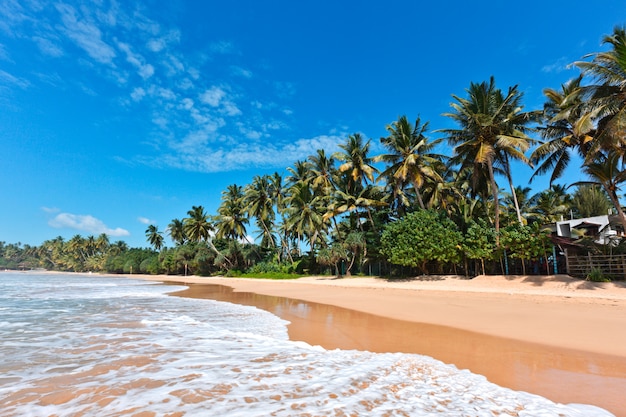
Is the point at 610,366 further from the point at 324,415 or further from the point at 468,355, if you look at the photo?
the point at 324,415

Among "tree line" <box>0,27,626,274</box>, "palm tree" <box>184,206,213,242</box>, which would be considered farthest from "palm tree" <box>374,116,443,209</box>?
"palm tree" <box>184,206,213,242</box>

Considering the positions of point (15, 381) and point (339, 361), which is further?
point (339, 361)

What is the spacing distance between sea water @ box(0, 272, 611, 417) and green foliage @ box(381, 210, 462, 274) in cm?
1491

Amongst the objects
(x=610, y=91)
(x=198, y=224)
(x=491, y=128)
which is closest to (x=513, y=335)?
(x=610, y=91)

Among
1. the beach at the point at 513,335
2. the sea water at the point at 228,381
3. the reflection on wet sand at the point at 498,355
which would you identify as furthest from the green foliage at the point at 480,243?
the sea water at the point at 228,381

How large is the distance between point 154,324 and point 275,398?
19.6 ft

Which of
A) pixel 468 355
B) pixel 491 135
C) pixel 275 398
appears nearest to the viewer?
pixel 275 398

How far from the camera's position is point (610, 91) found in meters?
12.9

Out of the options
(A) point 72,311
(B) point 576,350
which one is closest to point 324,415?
(B) point 576,350

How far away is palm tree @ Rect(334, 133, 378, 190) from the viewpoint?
25.7 m

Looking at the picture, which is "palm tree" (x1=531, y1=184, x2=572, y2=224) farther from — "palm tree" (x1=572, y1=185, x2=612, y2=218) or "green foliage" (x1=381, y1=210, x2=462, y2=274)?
"green foliage" (x1=381, y1=210, x2=462, y2=274)

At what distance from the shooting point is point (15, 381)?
4.01 meters

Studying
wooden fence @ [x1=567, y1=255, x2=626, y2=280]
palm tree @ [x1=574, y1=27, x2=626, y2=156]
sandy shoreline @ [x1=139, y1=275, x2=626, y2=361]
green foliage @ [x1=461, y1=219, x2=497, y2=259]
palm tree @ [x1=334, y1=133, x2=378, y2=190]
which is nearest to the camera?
sandy shoreline @ [x1=139, y1=275, x2=626, y2=361]

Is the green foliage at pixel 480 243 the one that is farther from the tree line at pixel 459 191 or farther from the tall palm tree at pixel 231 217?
the tall palm tree at pixel 231 217
